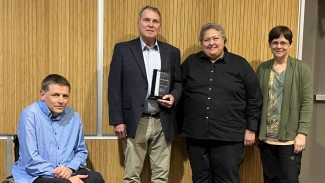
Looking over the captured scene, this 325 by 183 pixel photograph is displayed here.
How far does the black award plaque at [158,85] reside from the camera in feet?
7.55

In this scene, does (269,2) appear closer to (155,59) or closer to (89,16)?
(155,59)

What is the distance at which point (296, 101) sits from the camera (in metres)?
2.29

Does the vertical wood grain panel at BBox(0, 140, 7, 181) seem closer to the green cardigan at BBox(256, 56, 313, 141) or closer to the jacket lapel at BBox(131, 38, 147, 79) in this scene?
the jacket lapel at BBox(131, 38, 147, 79)

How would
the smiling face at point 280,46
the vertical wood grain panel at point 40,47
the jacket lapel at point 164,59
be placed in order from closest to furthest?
1. the smiling face at point 280,46
2. the jacket lapel at point 164,59
3. the vertical wood grain panel at point 40,47

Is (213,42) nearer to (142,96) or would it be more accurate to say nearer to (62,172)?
(142,96)

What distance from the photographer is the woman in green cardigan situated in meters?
2.28

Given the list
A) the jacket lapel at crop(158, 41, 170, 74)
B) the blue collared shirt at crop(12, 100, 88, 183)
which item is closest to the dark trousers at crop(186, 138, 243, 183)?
the jacket lapel at crop(158, 41, 170, 74)

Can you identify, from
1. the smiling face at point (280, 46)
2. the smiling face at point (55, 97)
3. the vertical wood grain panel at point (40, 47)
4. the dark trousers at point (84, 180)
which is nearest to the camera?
the dark trousers at point (84, 180)

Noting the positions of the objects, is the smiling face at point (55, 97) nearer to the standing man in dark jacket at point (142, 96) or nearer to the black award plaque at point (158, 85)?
the standing man in dark jacket at point (142, 96)

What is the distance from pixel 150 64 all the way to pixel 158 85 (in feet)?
0.57

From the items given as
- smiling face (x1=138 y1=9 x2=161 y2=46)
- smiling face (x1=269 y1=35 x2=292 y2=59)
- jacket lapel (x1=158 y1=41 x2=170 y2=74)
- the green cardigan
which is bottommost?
the green cardigan

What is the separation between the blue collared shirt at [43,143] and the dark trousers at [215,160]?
778 mm

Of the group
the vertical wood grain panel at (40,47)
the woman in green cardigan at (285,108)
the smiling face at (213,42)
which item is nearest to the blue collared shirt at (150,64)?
the smiling face at (213,42)

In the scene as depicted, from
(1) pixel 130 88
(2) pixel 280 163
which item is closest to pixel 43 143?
(1) pixel 130 88
